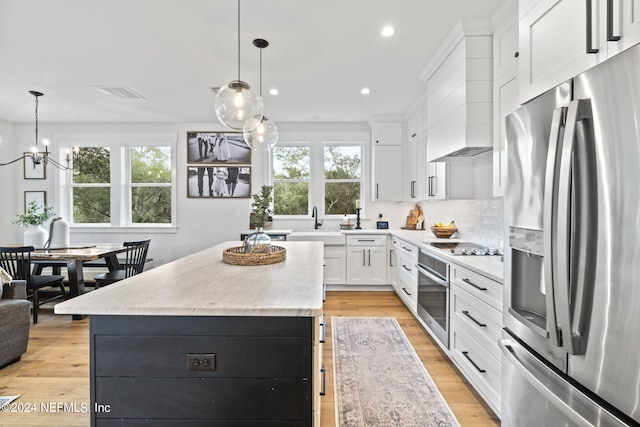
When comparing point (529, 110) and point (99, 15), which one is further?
point (99, 15)

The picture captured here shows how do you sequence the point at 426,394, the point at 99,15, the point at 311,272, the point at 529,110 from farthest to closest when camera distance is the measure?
1. the point at 99,15
2. the point at 426,394
3. the point at 311,272
4. the point at 529,110

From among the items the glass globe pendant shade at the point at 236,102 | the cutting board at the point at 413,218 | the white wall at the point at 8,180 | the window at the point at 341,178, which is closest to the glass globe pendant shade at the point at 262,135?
the glass globe pendant shade at the point at 236,102

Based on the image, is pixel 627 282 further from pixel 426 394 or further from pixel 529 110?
pixel 426 394

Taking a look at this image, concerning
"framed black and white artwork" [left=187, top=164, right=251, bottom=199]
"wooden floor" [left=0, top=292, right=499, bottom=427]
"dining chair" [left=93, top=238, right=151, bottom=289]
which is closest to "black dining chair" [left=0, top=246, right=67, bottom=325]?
"wooden floor" [left=0, top=292, right=499, bottom=427]

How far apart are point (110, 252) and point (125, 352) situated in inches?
122

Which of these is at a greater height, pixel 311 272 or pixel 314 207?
pixel 314 207

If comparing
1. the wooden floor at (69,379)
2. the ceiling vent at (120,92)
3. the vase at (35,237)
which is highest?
the ceiling vent at (120,92)

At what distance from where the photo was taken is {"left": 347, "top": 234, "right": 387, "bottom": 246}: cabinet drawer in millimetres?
4633

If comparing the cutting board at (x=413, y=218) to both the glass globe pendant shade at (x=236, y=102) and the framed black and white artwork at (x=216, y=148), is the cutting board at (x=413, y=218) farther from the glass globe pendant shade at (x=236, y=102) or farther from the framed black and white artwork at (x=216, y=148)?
the glass globe pendant shade at (x=236, y=102)

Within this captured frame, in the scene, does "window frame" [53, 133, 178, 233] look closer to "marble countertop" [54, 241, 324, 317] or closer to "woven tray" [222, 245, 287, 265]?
"woven tray" [222, 245, 287, 265]

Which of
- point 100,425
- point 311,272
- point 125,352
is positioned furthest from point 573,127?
point 100,425

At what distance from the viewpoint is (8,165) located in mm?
5281

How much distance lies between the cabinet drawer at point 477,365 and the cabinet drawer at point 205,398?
1281 mm

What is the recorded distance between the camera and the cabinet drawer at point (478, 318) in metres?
1.81
